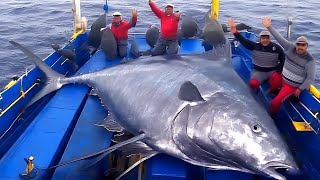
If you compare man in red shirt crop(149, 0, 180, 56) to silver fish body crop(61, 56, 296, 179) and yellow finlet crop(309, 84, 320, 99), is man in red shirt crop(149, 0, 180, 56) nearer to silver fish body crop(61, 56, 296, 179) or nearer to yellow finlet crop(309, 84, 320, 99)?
silver fish body crop(61, 56, 296, 179)

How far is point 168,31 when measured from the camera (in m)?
8.86

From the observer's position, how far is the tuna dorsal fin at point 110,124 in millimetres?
5664

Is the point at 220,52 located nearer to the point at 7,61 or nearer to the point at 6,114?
the point at 6,114

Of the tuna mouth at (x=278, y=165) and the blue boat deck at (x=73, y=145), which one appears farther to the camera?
the blue boat deck at (x=73, y=145)

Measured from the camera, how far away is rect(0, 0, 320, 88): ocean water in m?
13.3

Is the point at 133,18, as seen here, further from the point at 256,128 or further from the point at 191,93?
the point at 256,128

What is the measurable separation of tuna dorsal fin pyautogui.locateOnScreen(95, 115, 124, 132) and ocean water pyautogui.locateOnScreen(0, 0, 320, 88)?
19.0 ft

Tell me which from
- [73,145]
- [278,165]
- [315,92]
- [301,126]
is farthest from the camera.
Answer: [315,92]

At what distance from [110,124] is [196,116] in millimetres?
1656

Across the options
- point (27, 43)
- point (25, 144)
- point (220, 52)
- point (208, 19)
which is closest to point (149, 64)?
point (220, 52)

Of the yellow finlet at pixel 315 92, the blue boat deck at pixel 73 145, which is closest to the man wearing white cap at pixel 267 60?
the blue boat deck at pixel 73 145

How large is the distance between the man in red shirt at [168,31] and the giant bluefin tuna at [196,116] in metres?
2.55

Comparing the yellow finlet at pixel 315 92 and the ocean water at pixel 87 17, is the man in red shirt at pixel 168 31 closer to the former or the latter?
the yellow finlet at pixel 315 92

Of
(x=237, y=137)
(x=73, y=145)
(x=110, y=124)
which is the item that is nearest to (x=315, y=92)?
(x=237, y=137)
